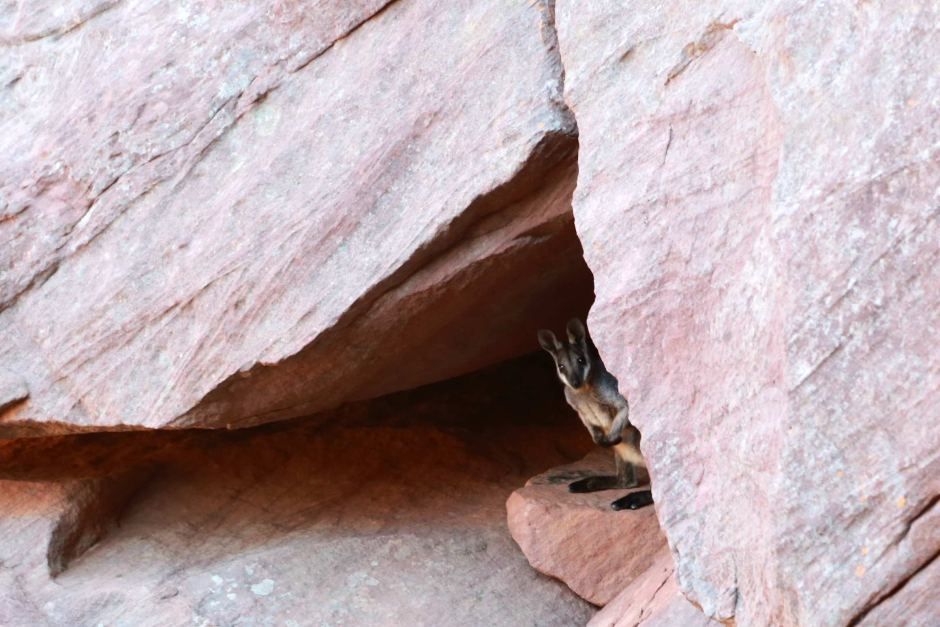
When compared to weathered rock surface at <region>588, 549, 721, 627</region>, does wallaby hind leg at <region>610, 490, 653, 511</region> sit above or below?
below

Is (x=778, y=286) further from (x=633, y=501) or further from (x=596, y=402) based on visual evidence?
(x=596, y=402)

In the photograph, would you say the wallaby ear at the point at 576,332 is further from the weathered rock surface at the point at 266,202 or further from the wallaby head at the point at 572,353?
the weathered rock surface at the point at 266,202

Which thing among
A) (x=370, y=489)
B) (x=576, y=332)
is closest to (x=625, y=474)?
(x=576, y=332)

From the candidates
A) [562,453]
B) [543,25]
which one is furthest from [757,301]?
[562,453]

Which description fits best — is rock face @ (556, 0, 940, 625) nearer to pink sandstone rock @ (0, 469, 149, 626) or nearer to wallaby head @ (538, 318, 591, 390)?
wallaby head @ (538, 318, 591, 390)

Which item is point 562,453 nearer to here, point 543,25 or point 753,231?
point 543,25

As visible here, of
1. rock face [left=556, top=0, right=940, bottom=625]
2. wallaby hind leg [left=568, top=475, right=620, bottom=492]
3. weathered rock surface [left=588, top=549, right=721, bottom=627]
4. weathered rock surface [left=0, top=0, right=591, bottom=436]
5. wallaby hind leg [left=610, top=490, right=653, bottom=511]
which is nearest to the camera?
rock face [left=556, top=0, right=940, bottom=625]

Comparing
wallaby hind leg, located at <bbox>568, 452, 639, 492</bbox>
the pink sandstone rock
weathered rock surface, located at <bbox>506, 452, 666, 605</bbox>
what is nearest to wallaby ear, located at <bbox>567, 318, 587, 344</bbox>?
wallaby hind leg, located at <bbox>568, 452, 639, 492</bbox>
